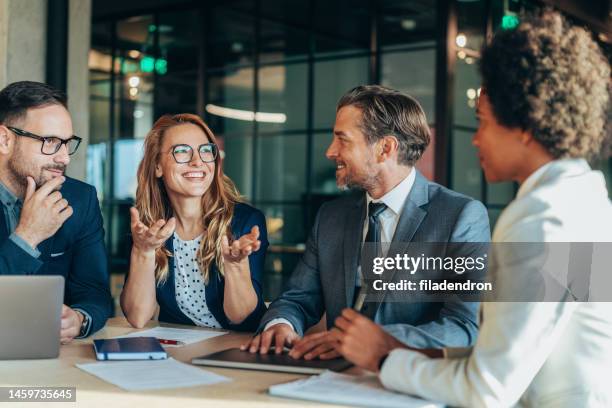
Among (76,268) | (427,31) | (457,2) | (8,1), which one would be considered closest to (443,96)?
(457,2)

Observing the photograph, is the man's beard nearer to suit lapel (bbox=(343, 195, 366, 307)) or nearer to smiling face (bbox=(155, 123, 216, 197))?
suit lapel (bbox=(343, 195, 366, 307))

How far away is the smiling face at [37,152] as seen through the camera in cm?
266

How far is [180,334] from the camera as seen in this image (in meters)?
2.52

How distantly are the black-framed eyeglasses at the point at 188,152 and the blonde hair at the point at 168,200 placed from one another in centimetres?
5

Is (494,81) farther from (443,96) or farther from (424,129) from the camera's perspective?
(443,96)

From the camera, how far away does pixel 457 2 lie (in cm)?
680

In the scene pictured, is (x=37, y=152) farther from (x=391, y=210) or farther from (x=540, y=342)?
(x=540, y=342)

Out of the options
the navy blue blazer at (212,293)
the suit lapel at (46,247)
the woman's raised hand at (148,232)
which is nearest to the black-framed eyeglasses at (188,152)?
the navy blue blazer at (212,293)

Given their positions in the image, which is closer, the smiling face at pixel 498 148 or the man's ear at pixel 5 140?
the smiling face at pixel 498 148

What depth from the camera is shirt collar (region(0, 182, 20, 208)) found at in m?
2.69

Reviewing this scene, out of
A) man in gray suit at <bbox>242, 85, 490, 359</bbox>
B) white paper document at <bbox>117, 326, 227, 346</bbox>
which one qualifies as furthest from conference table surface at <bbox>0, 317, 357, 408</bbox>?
man in gray suit at <bbox>242, 85, 490, 359</bbox>

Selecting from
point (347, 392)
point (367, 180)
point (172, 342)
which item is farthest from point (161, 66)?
point (347, 392)

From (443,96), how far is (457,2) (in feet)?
2.94

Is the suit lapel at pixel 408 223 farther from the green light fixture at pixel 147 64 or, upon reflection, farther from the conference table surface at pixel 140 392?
the green light fixture at pixel 147 64
